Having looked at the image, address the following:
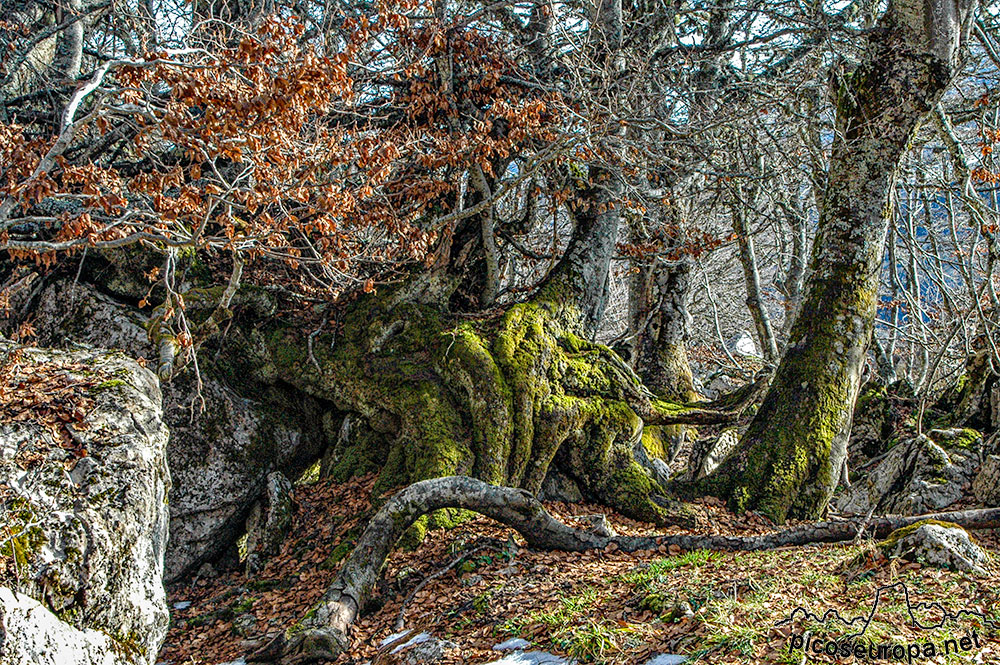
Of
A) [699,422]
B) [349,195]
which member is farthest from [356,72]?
[699,422]

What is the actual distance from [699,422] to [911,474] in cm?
230

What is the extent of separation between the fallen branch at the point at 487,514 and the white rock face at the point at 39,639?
1702 millimetres

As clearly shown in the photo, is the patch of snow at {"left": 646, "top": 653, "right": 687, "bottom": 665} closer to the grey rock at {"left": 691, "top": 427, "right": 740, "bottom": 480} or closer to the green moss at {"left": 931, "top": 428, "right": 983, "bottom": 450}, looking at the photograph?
the grey rock at {"left": 691, "top": 427, "right": 740, "bottom": 480}

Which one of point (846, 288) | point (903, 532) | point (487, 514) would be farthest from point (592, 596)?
point (846, 288)

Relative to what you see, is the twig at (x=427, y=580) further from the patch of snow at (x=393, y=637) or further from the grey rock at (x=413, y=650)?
the grey rock at (x=413, y=650)

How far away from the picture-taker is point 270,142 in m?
5.45

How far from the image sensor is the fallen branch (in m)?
4.95

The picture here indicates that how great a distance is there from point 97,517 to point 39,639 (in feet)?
2.32

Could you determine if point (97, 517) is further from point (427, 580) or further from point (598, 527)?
point (598, 527)

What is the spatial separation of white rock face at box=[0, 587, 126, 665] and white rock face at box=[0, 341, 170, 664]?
18mm

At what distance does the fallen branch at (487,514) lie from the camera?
16.2ft

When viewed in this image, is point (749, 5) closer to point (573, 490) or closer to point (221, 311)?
point (573, 490)

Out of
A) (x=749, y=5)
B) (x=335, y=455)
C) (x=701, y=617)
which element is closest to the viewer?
(x=701, y=617)

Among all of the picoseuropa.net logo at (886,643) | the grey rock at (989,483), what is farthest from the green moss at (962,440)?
the picoseuropa.net logo at (886,643)
